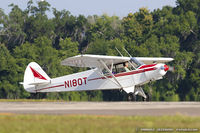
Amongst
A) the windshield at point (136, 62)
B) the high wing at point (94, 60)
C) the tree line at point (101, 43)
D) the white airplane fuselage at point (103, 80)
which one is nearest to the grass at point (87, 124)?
the white airplane fuselage at point (103, 80)

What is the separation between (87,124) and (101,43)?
149 feet

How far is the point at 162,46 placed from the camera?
179 ft

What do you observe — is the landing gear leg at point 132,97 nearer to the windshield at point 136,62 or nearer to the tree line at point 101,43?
the windshield at point 136,62

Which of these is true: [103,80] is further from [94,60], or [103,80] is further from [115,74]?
[94,60]

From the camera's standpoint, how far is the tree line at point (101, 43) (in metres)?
49.1

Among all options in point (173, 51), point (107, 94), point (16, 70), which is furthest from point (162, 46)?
point (16, 70)

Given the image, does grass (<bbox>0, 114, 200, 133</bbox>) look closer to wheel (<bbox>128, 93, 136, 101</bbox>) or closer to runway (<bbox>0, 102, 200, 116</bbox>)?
runway (<bbox>0, 102, 200, 116</bbox>)

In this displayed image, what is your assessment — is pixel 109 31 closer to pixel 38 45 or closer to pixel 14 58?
pixel 38 45

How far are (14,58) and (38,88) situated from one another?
25.2 metres

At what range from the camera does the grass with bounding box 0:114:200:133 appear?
477 inches

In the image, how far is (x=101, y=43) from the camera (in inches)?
2296

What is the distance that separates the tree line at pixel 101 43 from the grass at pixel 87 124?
99.3 feet

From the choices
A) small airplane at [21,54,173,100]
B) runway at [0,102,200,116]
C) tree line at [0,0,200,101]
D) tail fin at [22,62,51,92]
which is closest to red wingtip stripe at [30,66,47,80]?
tail fin at [22,62,51,92]

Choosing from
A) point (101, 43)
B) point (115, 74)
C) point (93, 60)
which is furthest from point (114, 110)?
point (101, 43)
